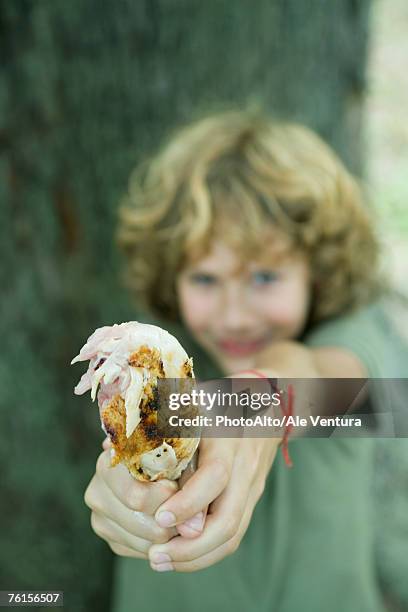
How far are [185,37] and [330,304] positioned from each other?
42cm

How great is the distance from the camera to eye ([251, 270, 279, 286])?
0.78 m

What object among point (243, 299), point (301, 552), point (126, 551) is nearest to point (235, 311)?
point (243, 299)

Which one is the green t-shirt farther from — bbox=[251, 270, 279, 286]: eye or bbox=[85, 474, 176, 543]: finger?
bbox=[85, 474, 176, 543]: finger

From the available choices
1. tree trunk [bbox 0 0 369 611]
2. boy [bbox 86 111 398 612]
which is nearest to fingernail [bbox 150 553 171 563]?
boy [bbox 86 111 398 612]

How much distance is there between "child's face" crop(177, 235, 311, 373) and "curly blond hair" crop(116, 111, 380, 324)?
0.02 metres

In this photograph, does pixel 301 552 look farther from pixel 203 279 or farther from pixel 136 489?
pixel 136 489

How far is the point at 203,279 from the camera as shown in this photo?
81 cm

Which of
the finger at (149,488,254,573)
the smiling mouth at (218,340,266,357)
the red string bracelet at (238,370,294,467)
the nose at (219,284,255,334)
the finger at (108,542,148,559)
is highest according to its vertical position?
the nose at (219,284,255,334)

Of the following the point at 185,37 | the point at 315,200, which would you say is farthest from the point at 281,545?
the point at 185,37

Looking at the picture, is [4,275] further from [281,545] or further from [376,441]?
[376,441]

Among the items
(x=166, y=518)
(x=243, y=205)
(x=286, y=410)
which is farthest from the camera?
(x=243, y=205)

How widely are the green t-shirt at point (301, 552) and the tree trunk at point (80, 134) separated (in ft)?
0.76

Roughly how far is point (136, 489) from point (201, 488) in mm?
33

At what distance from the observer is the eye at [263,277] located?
78 cm
